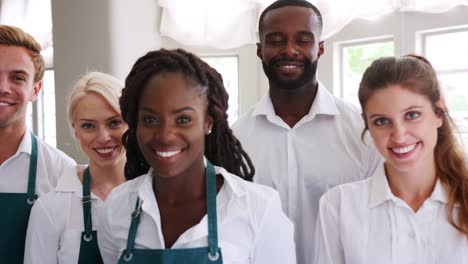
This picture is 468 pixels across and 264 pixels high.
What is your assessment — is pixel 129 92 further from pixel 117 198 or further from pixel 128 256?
pixel 128 256

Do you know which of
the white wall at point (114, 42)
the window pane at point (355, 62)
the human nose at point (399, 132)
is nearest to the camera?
the human nose at point (399, 132)

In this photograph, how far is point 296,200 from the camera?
1698 millimetres

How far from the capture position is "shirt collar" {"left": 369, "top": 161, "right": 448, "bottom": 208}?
4.40 ft

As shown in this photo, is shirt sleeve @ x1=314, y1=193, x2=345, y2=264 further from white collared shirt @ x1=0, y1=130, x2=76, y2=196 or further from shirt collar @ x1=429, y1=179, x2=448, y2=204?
white collared shirt @ x1=0, y1=130, x2=76, y2=196

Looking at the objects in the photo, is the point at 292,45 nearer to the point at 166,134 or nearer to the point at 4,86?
the point at 166,134

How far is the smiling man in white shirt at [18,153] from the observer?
1629mm

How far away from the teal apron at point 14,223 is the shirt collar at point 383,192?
116 centimetres

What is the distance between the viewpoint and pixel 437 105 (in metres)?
1.35

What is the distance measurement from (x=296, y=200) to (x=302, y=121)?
0.94 feet

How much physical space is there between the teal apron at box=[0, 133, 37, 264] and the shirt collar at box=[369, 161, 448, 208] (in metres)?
1.16

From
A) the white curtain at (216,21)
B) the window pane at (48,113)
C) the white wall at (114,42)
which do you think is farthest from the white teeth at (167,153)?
the window pane at (48,113)

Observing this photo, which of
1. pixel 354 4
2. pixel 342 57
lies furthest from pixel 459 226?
pixel 342 57

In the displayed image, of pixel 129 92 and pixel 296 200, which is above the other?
pixel 129 92

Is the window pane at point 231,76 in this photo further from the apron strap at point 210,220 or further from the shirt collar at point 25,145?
the apron strap at point 210,220
